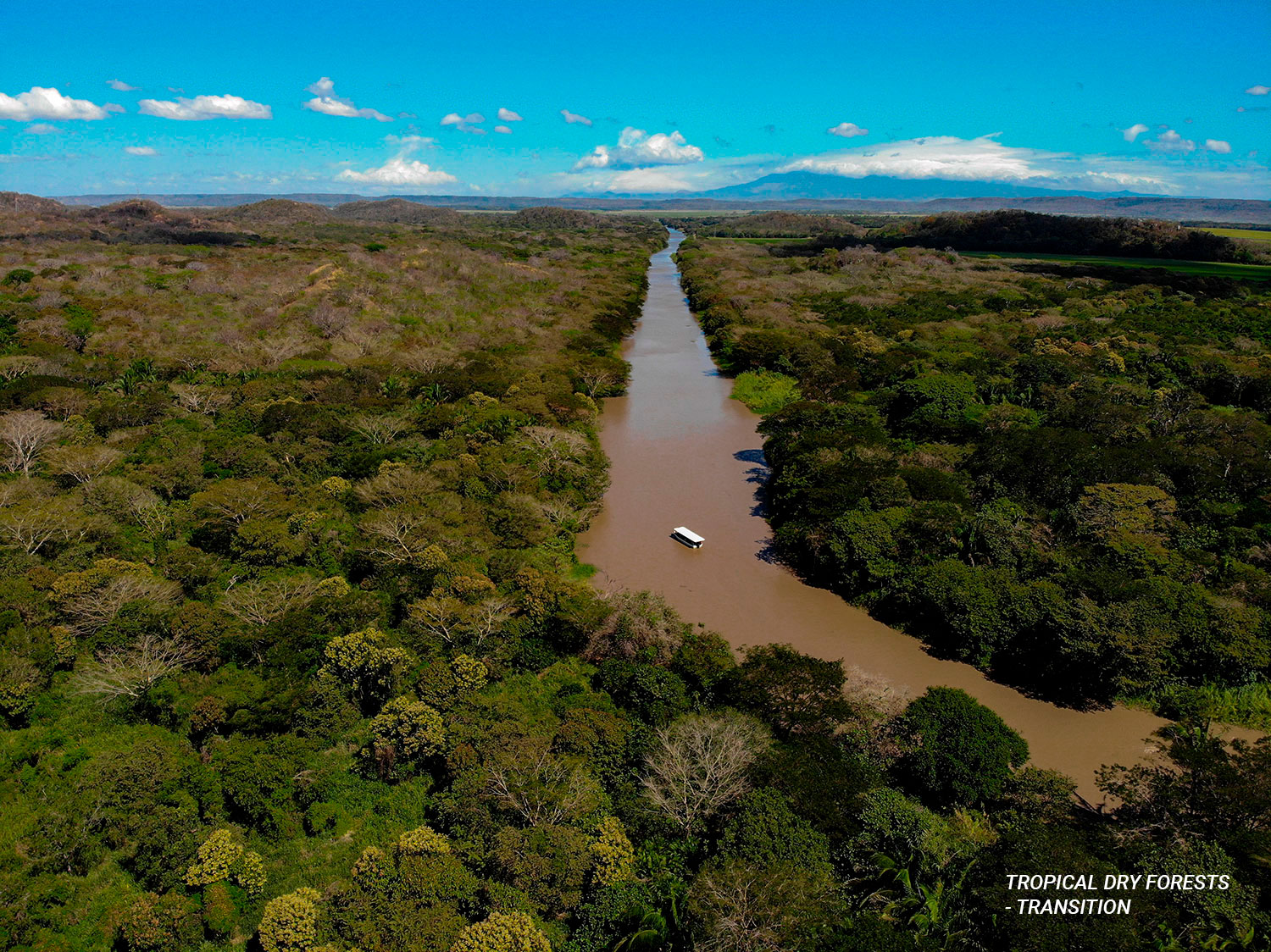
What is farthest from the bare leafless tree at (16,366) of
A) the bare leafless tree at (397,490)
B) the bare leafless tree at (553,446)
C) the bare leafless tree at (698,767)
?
the bare leafless tree at (698,767)

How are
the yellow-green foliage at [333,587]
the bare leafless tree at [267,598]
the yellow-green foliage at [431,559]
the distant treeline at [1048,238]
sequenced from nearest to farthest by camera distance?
the bare leafless tree at [267,598], the yellow-green foliage at [333,587], the yellow-green foliage at [431,559], the distant treeline at [1048,238]

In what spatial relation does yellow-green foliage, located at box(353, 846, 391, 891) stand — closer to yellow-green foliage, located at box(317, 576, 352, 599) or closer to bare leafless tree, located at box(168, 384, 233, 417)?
yellow-green foliage, located at box(317, 576, 352, 599)

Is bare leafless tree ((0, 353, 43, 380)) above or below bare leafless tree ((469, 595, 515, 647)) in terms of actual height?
above

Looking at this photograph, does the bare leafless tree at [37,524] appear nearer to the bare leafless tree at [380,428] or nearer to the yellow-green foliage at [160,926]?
the bare leafless tree at [380,428]

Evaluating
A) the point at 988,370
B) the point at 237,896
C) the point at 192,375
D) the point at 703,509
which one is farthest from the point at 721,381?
the point at 237,896

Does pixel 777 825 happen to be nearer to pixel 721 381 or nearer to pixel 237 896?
pixel 237 896

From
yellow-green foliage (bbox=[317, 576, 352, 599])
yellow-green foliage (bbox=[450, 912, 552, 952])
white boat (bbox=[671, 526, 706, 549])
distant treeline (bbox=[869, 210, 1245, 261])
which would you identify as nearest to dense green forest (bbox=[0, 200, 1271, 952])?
yellow-green foliage (bbox=[450, 912, 552, 952])
